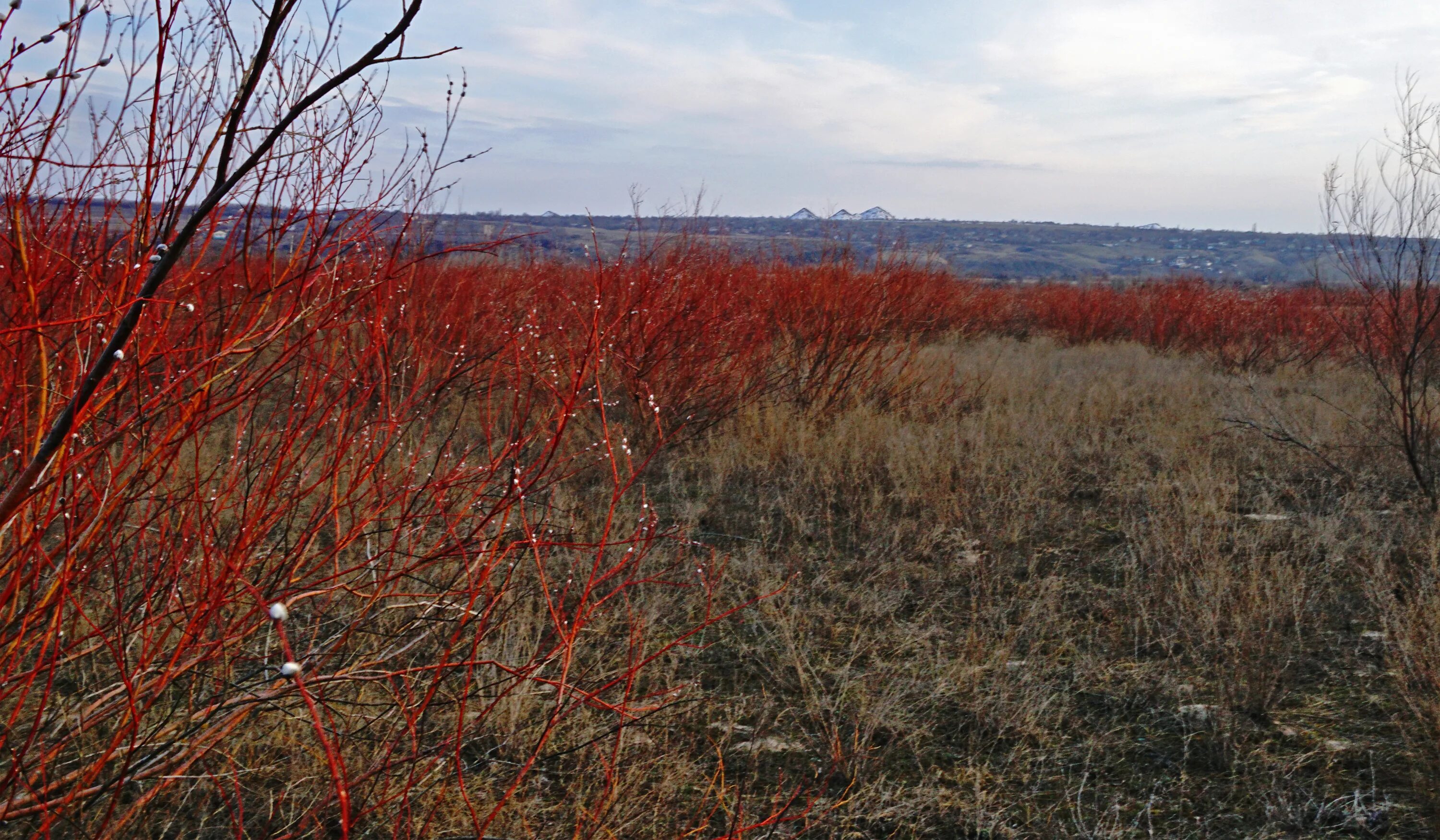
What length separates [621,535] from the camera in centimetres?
382

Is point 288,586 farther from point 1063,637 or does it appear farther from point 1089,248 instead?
point 1089,248

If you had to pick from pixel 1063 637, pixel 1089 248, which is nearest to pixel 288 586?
pixel 1063 637

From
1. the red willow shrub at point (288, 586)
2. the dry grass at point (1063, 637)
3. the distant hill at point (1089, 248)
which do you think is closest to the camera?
the red willow shrub at point (288, 586)

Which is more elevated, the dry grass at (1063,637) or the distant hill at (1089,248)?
the distant hill at (1089,248)

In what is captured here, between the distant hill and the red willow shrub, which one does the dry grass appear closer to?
the red willow shrub

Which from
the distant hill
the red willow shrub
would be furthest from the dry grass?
the distant hill

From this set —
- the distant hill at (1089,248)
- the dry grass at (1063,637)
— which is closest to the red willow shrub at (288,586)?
the dry grass at (1063,637)

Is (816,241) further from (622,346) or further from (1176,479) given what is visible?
(1176,479)

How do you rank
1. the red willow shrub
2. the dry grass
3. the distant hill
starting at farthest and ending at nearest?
the distant hill < the dry grass < the red willow shrub

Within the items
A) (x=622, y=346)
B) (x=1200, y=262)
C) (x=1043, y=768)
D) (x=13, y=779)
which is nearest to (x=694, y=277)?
(x=622, y=346)

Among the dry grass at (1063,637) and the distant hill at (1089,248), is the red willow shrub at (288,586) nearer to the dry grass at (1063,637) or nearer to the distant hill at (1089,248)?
the dry grass at (1063,637)

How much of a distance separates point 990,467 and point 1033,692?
249cm

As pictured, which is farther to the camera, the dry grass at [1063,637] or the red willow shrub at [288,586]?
the dry grass at [1063,637]

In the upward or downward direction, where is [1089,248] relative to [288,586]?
upward
